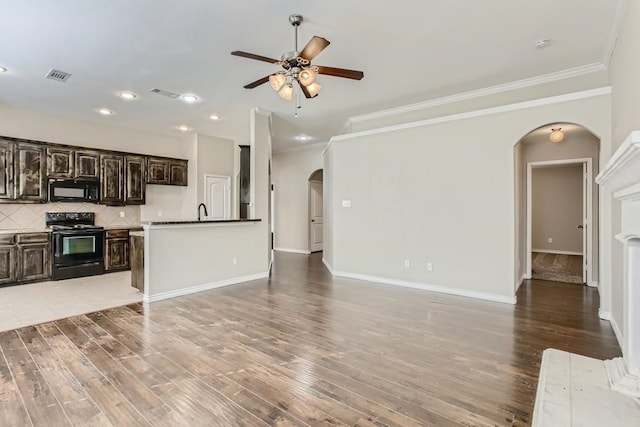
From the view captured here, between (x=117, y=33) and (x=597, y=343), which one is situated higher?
(x=117, y=33)

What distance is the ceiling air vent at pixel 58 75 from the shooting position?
155 inches

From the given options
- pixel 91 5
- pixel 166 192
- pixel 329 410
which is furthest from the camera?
pixel 166 192

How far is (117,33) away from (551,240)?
10.7 metres

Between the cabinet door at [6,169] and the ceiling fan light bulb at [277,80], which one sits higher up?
the ceiling fan light bulb at [277,80]

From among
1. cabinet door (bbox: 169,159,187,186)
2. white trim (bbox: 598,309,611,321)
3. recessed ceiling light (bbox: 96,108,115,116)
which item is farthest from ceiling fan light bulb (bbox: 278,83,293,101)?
cabinet door (bbox: 169,159,187,186)

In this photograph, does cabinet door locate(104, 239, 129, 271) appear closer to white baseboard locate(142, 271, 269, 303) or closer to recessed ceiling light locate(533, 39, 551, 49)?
white baseboard locate(142, 271, 269, 303)

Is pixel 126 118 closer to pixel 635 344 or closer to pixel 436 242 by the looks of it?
pixel 436 242

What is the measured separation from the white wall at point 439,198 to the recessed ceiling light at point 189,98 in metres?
2.49

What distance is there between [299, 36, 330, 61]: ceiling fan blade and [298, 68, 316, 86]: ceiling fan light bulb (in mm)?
107

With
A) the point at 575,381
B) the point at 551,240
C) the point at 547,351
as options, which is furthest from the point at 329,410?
the point at 551,240

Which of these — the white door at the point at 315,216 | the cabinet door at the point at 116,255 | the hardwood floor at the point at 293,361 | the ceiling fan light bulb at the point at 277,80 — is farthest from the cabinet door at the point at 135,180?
the ceiling fan light bulb at the point at 277,80

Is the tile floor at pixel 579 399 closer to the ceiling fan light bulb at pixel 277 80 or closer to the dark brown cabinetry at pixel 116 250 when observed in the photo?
the ceiling fan light bulb at pixel 277 80

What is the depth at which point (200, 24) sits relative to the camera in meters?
2.94

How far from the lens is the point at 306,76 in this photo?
289cm
